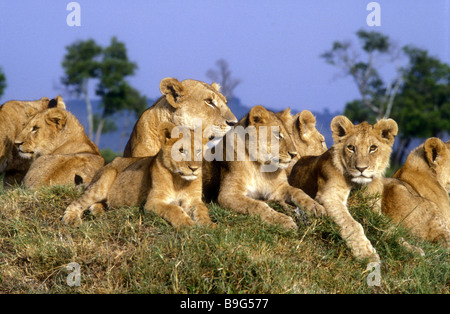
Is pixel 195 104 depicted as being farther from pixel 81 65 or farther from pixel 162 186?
pixel 81 65

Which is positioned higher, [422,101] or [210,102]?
[210,102]

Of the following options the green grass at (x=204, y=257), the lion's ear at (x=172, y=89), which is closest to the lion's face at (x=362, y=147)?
the green grass at (x=204, y=257)

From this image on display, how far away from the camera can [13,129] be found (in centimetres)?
Answer: 823

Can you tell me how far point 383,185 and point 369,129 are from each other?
3.21ft

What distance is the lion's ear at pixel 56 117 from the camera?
748 centimetres

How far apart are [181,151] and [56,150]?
271 cm

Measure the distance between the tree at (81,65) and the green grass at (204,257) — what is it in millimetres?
34299

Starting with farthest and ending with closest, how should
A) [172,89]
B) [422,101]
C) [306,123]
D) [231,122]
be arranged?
[422,101]
[306,123]
[172,89]
[231,122]

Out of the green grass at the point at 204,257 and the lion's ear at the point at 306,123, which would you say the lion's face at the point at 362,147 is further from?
the lion's ear at the point at 306,123

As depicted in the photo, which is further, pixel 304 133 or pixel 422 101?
pixel 422 101

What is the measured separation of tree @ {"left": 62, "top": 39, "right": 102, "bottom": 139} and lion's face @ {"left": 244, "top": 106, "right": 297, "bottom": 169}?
34.0m

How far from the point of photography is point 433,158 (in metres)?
6.98

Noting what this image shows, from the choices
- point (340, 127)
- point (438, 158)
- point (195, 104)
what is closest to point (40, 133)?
→ point (195, 104)
